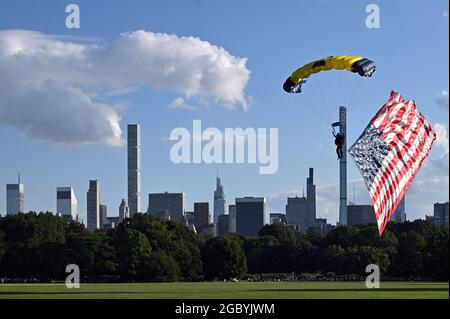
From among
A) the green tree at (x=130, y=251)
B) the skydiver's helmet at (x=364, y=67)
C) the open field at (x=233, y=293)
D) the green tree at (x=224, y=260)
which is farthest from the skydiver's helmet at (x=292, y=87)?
the green tree at (x=224, y=260)

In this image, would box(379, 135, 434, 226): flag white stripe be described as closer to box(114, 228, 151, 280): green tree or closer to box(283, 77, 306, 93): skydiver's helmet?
box(283, 77, 306, 93): skydiver's helmet

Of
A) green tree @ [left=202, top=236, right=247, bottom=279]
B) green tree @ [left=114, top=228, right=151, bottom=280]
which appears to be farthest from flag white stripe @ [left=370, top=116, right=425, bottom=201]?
green tree @ [left=202, top=236, right=247, bottom=279]
